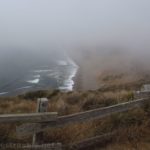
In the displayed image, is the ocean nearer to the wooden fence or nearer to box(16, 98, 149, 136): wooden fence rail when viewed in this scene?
box(16, 98, 149, 136): wooden fence rail

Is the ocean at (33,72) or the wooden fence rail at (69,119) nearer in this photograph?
the wooden fence rail at (69,119)

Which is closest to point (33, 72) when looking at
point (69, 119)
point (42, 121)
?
point (69, 119)

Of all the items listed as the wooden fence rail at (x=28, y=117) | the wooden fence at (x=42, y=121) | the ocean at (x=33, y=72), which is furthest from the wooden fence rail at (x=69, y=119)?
the ocean at (x=33, y=72)

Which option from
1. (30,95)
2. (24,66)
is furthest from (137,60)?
(30,95)

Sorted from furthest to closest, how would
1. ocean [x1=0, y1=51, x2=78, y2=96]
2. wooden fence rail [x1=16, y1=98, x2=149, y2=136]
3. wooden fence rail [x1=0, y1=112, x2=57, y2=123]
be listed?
ocean [x1=0, y1=51, x2=78, y2=96] < wooden fence rail [x1=16, y1=98, x2=149, y2=136] < wooden fence rail [x1=0, y1=112, x2=57, y2=123]

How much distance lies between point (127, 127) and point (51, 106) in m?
3.22

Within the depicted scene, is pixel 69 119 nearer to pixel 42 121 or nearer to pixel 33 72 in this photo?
pixel 42 121

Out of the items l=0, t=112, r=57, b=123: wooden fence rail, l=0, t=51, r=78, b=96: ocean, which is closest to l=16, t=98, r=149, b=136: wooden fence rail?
l=0, t=112, r=57, b=123: wooden fence rail

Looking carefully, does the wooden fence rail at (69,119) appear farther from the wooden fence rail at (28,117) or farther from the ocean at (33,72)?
the ocean at (33,72)

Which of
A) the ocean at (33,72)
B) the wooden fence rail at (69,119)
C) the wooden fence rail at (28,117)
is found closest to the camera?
the wooden fence rail at (28,117)

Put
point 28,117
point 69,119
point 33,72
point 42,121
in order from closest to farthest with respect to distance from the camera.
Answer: point 28,117, point 42,121, point 69,119, point 33,72

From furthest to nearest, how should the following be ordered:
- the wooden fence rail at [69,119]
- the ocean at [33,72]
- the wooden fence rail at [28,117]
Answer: the ocean at [33,72]
the wooden fence rail at [69,119]
the wooden fence rail at [28,117]

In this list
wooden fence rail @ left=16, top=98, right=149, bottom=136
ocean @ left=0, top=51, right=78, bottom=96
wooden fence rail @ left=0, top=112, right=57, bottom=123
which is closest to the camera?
wooden fence rail @ left=0, top=112, right=57, bottom=123

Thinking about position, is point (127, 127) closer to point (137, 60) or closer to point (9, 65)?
point (137, 60)
